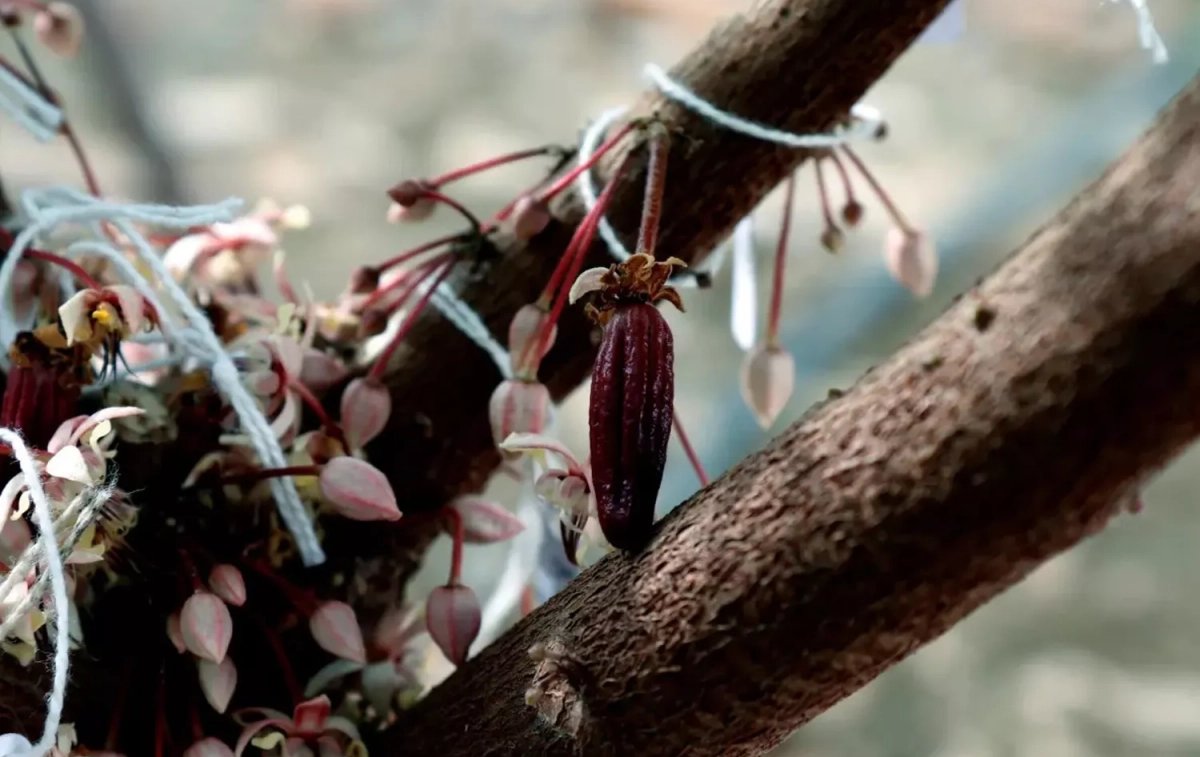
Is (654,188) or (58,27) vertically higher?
(58,27)

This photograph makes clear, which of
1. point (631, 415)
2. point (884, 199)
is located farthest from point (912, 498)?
point (884, 199)

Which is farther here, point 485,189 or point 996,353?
point 485,189

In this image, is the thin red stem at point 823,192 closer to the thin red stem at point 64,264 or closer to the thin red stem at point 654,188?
the thin red stem at point 654,188

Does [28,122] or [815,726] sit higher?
[28,122]

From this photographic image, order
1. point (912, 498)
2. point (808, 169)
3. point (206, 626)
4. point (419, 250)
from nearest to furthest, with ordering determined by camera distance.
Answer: point (912, 498), point (206, 626), point (419, 250), point (808, 169)

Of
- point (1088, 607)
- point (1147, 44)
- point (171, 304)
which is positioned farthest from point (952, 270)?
point (171, 304)

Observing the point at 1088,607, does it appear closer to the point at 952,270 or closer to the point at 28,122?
the point at 952,270

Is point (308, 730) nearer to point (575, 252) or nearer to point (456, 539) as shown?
point (456, 539)
